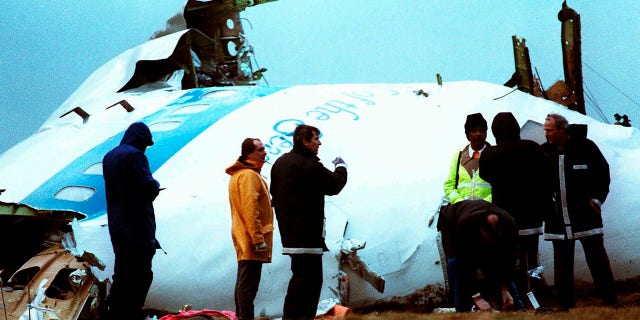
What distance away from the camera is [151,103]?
13.5 meters

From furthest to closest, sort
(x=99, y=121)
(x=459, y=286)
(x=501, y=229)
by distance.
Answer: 1. (x=99, y=121)
2. (x=459, y=286)
3. (x=501, y=229)

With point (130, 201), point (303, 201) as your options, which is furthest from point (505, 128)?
point (130, 201)

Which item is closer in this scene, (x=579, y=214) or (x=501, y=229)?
(x=501, y=229)

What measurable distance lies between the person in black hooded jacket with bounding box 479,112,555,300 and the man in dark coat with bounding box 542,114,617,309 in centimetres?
43

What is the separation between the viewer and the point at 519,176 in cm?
850

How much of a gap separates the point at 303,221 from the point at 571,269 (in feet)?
8.33

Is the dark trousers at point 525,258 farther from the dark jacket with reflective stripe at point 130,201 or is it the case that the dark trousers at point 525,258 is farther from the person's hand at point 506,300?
the dark jacket with reflective stripe at point 130,201

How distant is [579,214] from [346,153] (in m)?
3.03

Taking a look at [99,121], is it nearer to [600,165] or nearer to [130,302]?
[130,302]

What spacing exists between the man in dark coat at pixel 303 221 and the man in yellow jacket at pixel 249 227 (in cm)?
28

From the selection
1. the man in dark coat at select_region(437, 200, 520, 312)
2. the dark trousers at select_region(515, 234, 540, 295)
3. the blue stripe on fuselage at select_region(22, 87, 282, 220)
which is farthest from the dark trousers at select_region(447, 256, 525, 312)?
the blue stripe on fuselage at select_region(22, 87, 282, 220)

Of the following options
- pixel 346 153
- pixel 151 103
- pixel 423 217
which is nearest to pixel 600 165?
pixel 423 217

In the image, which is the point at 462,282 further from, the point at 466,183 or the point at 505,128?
the point at 505,128

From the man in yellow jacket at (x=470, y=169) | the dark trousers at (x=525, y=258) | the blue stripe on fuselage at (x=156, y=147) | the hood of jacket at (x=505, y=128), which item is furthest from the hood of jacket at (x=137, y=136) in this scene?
the dark trousers at (x=525, y=258)
